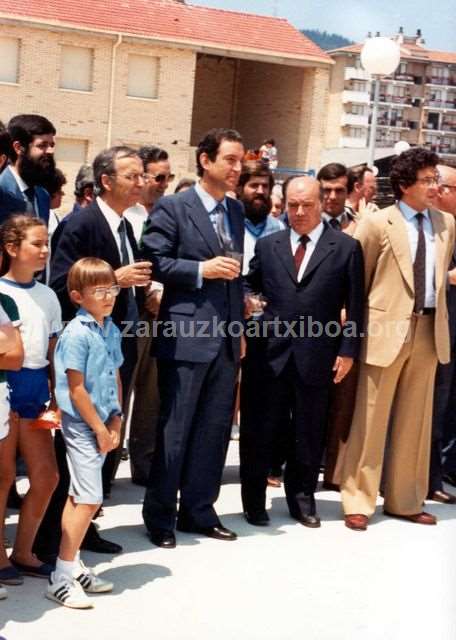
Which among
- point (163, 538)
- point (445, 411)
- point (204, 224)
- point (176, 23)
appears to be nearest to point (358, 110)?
point (176, 23)

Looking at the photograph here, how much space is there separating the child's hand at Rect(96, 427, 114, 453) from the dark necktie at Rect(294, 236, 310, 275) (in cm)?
175

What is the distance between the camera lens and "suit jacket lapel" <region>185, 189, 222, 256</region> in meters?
5.32

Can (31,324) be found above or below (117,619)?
above

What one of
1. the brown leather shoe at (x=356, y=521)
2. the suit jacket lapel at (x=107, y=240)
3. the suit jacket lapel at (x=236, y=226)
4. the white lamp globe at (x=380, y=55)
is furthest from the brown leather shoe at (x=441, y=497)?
the white lamp globe at (x=380, y=55)

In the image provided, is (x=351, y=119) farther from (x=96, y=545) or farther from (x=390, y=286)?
(x=96, y=545)

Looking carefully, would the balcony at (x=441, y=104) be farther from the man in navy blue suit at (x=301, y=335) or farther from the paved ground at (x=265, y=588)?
the paved ground at (x=265, y=588)

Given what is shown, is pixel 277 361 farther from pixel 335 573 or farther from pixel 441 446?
pixel 441 446

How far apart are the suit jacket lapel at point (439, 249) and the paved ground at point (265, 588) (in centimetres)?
141

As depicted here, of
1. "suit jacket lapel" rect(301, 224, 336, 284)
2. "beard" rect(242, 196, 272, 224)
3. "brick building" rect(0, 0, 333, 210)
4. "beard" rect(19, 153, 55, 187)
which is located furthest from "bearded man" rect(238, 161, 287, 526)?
"brick building" rect(0, 0, 333, 210)

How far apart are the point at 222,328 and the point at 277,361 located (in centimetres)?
51

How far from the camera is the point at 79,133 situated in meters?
34.2

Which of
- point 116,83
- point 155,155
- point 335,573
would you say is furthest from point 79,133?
point 335,573

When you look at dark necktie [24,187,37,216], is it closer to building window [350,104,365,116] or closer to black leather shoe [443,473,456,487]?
black leather shoe [443,473,456,487]

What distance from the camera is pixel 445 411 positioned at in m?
6.89
